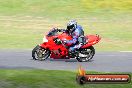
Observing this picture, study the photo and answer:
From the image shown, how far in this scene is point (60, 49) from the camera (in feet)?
68.5

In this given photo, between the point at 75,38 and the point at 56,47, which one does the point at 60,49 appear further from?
the point at 75,38

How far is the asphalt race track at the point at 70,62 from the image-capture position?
19.2 meters

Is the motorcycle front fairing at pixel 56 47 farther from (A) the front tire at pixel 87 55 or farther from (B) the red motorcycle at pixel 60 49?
(A) the front tire at pixel 87 55

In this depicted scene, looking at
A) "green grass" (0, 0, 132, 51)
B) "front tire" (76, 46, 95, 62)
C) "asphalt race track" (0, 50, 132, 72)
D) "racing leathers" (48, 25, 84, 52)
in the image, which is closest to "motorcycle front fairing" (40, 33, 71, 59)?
"racing leathers" (48, 25, 84, 52)

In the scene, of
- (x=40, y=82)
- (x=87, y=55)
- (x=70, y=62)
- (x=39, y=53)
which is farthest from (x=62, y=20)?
(x=40, y=82)

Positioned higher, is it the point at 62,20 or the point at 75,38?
the point at 62,20

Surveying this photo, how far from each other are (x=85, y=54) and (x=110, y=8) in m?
21.1

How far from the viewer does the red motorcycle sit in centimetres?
2073

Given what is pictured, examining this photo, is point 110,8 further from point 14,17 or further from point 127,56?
point 127,56

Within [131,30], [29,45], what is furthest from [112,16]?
[29,45]

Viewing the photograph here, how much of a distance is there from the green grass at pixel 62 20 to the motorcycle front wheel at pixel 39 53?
469cm

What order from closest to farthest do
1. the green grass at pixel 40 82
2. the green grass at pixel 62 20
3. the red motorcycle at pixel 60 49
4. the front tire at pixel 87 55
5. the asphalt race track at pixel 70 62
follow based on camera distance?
1. the green grass at pixel 40 82
2. the asphalt race track at pixel 70 62
3. the red motorcycle at pixel 60 49
4. the front tire at pixel 87 55
5. the green grass at pixel 62 20

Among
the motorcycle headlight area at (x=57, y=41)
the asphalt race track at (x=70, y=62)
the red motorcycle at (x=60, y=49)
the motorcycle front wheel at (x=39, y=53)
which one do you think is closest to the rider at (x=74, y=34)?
the red motorcycle at (x=60, y=49)

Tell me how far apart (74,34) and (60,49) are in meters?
0.85
